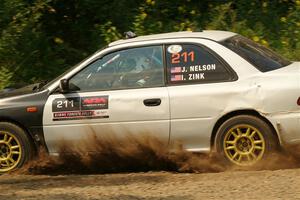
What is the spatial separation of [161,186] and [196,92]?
1.17 meters

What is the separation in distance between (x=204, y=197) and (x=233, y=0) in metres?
7.73

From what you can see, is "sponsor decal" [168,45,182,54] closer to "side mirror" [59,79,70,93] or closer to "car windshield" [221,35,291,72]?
"car windshield" [221,35,291,72]

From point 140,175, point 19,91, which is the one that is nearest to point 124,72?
point 140,175

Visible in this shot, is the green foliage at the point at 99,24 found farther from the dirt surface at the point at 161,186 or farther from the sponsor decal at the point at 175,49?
the dirt surface at the point at 161,186

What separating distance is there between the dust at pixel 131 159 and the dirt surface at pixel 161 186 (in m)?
0.17

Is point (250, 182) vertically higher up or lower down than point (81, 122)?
lower down

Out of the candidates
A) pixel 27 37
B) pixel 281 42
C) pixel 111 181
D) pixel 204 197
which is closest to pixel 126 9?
pixel 27 37

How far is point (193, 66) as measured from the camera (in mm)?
7078

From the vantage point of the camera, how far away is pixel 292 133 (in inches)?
265

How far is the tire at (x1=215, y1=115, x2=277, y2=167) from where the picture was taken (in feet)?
22.2

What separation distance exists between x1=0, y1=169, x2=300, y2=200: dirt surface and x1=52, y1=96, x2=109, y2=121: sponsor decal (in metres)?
0.70

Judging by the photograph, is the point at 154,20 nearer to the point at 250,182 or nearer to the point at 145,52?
the point at 145,52

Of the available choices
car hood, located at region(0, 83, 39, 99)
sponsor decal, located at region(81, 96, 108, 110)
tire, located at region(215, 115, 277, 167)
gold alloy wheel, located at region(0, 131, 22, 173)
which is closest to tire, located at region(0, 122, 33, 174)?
gold alloy wheel, located at region(0, 131, 22, 173)

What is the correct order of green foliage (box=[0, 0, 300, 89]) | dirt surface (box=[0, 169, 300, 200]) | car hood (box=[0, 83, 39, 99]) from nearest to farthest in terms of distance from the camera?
dirt surface (box=[0, 169, 300, 200]) < car hood (box=[0, 83, 39, 99]) < green foliage (box=[0, 0, 300, 89])
